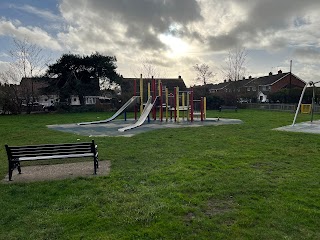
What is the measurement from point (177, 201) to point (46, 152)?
3634mm

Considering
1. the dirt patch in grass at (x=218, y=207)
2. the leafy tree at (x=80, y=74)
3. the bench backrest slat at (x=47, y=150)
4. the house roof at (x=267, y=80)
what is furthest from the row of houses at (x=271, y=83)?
the dirt patch in grass at (x=218, y=207)

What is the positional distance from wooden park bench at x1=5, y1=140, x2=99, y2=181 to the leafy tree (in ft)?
95.7

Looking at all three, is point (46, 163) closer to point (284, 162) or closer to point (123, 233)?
point (123, 233)

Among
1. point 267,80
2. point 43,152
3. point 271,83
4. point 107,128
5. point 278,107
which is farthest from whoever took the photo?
point 267,80

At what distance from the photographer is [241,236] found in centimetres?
360

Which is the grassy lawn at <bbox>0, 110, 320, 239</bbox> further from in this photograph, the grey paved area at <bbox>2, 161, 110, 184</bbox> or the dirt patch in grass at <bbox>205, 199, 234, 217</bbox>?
the grey paved area at <bbox>2, 161, 110, 184</bbox>

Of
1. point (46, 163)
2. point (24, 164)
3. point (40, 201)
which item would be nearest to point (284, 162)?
point (40, 201)

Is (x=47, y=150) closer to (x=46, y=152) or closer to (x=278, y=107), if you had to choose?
(x=46, y=152)

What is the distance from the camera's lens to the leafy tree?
34531 mm

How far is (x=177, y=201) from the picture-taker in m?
4.74

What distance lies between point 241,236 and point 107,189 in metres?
2.86

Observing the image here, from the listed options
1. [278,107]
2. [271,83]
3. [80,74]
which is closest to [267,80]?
Answer: [271,83]

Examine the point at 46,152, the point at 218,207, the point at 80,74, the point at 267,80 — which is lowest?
the point at 218,207

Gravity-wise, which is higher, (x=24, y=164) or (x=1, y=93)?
(x=1, y=93)
